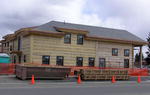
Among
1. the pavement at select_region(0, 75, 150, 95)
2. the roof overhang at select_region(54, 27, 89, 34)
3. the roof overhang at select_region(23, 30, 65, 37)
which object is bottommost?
→ the pavement at select_region(0, 75, 150, 95)

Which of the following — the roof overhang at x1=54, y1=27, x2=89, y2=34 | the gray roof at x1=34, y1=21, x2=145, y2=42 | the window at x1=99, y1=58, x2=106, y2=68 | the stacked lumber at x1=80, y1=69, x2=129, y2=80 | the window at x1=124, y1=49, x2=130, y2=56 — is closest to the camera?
the stacked lumber at x1=80, y1=69, x2=129, y2=80

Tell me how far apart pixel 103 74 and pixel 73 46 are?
815 cm

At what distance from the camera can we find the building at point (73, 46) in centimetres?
3500

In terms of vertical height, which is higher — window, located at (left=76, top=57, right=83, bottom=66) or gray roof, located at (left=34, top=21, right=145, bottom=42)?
gray roof, located at (left=34, top=21, right=145, bottom=42)

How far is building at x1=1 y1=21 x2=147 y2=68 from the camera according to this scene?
3500cm

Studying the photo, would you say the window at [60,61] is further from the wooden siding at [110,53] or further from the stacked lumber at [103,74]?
the stacked lumber at [103,74]

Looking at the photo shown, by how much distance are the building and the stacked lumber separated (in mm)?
7309

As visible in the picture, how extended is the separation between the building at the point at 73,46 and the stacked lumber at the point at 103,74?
24.0 feet

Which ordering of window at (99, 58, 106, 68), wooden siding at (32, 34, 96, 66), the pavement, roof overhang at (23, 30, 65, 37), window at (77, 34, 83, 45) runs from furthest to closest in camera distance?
1. window at (99, 58, 106, 68)
2. window at (77, 34, 83, 45)
3. wooden siding at (32, 34, 96, 66)
4. roof overhang at (23, 30, 65, 37)
5. the pavement

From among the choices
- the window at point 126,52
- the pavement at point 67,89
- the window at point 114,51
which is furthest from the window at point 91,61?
the pavement at point 67,89

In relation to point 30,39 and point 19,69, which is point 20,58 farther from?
point 19,69

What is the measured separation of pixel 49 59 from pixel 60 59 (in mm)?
1633

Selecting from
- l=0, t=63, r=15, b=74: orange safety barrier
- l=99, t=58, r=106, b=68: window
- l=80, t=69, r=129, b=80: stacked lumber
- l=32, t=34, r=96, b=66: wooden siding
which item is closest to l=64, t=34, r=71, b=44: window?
l=32, t=34, r=96, b=66: wooden siding

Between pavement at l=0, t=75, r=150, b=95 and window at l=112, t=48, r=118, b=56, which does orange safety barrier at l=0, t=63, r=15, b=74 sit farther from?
window at l=112, t=48, r=118, b=56
